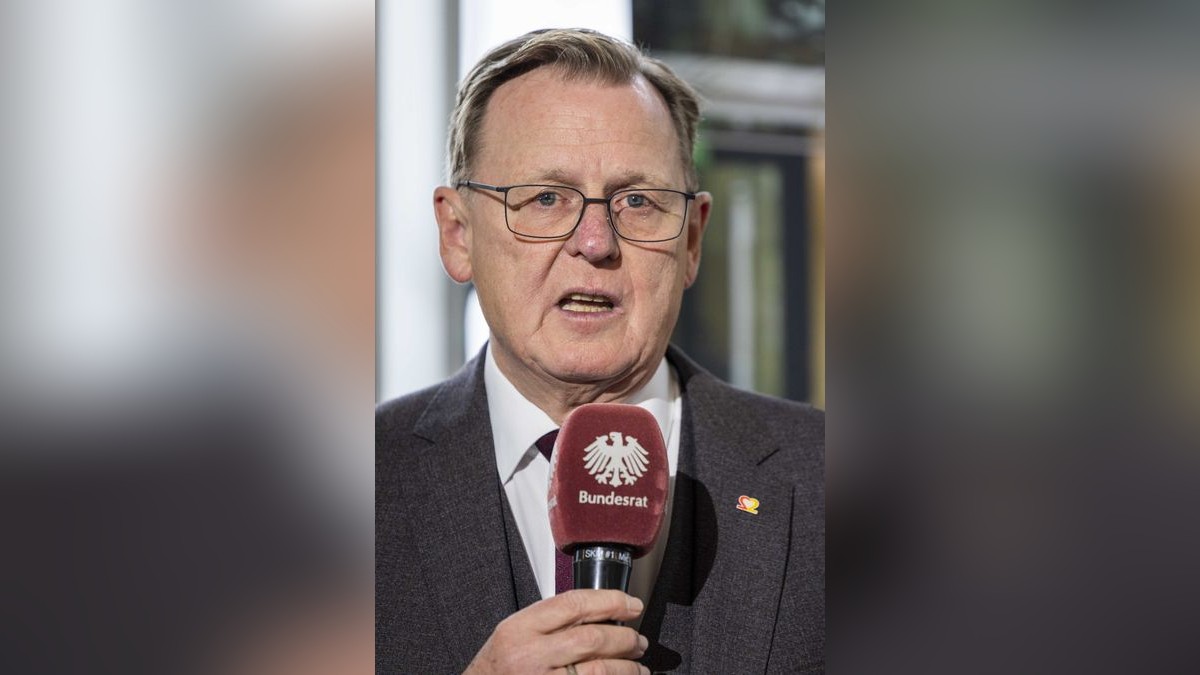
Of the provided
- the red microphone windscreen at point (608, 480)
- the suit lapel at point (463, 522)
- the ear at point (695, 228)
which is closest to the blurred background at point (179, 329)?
the red microphone windscreen at point (608, 480)

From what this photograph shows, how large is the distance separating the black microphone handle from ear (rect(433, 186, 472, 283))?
0.66 metres

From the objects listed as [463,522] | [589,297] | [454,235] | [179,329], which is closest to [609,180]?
[589,297]

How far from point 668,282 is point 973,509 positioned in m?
0.57

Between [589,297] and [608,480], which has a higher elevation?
[589,297]

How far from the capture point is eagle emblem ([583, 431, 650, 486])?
51.9 inches

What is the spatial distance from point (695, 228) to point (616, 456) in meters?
0.60

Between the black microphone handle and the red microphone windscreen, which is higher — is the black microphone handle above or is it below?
below

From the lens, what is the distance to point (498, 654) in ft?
4.47

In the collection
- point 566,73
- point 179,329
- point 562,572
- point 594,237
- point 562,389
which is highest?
point 566,73

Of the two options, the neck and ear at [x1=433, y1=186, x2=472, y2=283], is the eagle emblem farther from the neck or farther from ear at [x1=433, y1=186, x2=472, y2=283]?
ear at [x1=433, y1=186, x2=472, y2=283]

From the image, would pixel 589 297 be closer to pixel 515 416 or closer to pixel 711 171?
pixel 515 416

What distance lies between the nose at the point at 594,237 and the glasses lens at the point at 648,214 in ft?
0.07

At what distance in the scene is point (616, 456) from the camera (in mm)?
1327

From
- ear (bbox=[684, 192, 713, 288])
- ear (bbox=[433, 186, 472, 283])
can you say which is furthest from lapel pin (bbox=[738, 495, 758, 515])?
ear (bbox=[433, 186, 472, 283])
